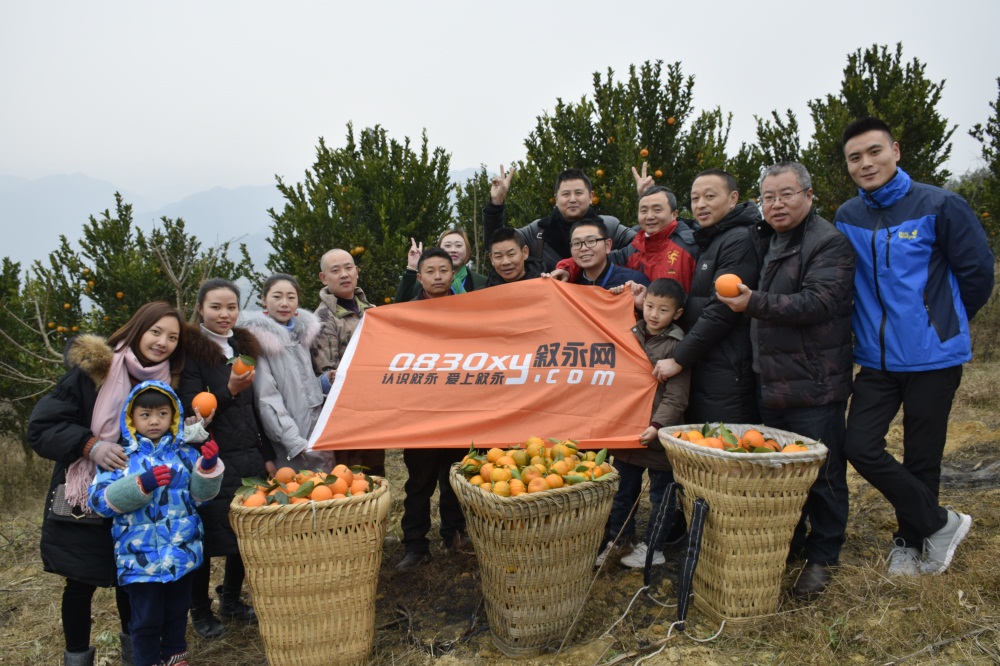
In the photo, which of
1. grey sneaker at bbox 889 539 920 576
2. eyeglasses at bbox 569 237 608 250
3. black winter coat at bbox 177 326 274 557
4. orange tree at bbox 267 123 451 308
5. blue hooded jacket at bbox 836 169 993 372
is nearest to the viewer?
blue hooded jacket at bbox 836 169 993 372

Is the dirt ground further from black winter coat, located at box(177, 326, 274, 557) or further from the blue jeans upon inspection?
black winter coat, located at box(177, 326, 274, 557)

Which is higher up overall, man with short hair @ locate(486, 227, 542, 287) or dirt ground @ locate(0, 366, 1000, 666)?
man with short hair @ locate(486, 227, 542, 287)

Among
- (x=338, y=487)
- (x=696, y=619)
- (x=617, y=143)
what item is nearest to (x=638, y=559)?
(x=696, y=619)

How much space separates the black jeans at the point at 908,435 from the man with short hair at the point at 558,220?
7.24ft

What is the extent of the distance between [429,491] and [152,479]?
1930 mm

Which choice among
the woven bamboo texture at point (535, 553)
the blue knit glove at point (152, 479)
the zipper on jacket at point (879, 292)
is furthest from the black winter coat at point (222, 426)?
the zipper on jacket at point (879, 292)

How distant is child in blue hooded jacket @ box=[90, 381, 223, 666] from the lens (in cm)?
317

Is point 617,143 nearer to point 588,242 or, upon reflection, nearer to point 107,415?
point 588,242

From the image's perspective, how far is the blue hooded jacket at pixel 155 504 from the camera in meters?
3.17

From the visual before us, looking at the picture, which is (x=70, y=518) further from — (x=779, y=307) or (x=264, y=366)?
(x=779, y=307)

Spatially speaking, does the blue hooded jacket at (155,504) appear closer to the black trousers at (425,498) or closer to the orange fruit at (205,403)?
the orange fruit at (205,403)

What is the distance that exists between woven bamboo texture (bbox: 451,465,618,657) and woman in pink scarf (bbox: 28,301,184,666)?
1773mm

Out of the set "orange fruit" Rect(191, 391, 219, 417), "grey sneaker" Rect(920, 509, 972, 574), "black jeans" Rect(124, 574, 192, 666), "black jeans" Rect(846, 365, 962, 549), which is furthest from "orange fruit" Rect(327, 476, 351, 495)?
"grey sneaker" Rect(920, 509, 972, 574)

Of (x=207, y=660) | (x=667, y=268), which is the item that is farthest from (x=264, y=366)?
(x=667, y=268)
